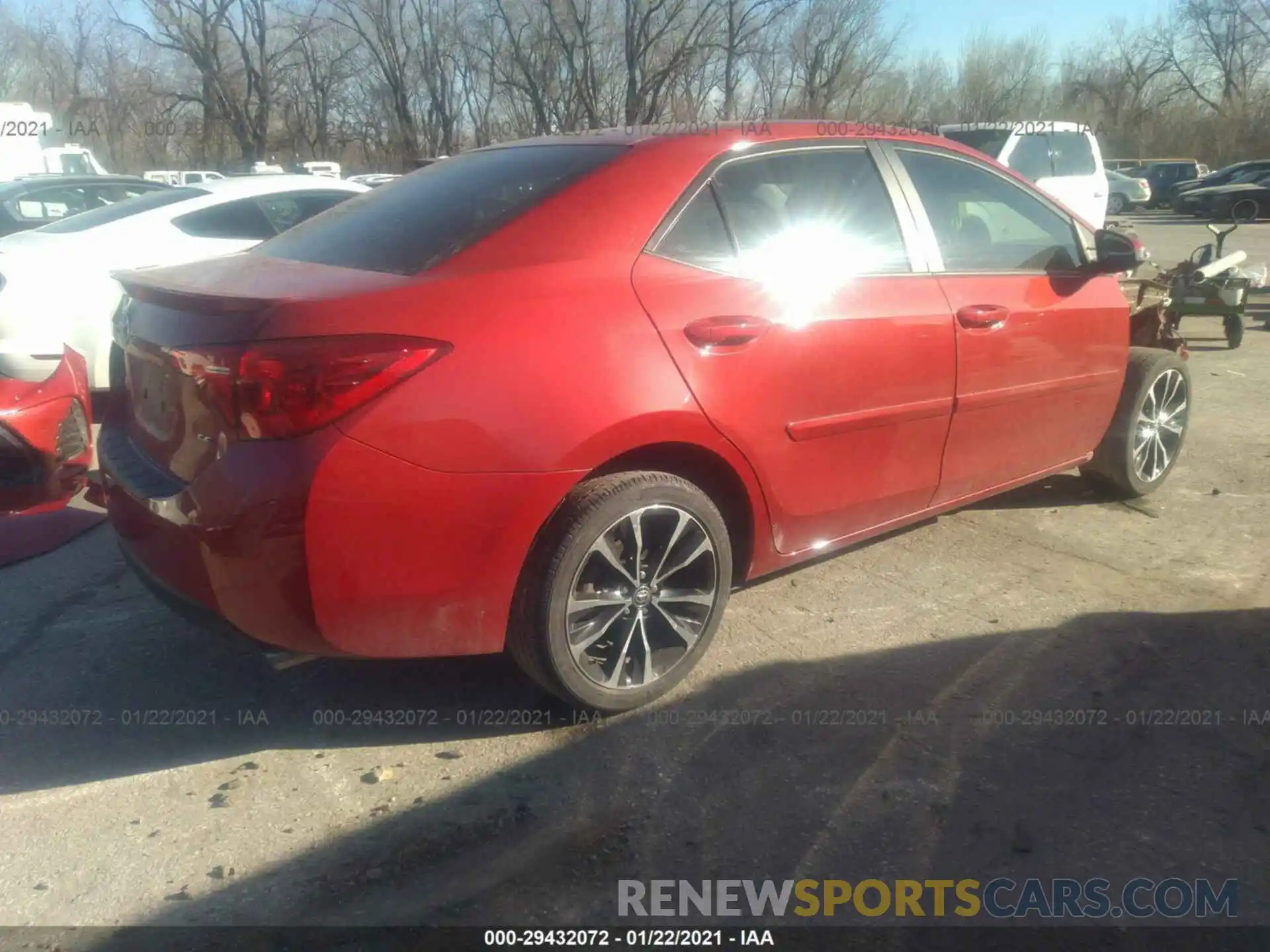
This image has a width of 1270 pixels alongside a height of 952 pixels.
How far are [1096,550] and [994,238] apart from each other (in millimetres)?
1362

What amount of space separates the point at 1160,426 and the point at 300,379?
13.6 ft

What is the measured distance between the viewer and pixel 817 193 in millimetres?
3490

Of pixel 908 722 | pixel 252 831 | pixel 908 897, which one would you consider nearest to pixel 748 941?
pixel 908 897

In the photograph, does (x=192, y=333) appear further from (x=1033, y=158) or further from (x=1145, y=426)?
(x=1033, y=158)

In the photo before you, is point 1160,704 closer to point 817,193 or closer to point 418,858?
point 817,193

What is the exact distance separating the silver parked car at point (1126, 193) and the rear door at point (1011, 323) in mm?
32295

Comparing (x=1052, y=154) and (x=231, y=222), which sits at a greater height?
(x=1052, y=154)

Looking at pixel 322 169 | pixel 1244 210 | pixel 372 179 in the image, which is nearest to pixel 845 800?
pixel 1244 210

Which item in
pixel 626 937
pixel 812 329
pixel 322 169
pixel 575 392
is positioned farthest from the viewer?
pixel 322 169

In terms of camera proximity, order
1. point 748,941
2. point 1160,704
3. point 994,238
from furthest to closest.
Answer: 1. point 994,238
2. point 1160,704
3. point 748,941

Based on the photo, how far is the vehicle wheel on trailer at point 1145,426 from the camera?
4738 millimetres

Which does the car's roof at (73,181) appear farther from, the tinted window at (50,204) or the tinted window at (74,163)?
the tinted window at (74,163)

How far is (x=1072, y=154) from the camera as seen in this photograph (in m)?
12.6

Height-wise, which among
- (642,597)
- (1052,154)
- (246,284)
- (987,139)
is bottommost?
(642,597)
